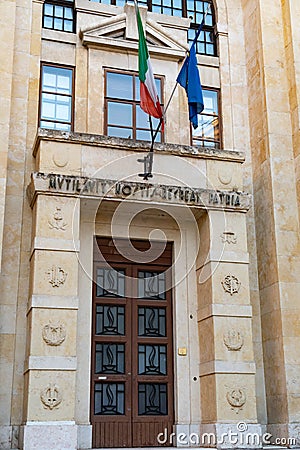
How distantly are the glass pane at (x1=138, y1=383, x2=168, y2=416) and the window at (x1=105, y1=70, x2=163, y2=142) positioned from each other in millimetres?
5213

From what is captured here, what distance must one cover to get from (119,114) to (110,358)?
17.1ft

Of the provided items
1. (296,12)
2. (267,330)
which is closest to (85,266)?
(267,330)

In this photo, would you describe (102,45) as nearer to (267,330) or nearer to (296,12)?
(296,12)

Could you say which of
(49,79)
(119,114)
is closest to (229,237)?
(119,114)

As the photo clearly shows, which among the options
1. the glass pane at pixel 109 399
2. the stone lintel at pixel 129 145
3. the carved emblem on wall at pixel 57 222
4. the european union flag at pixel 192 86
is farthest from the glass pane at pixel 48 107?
the glass pane at pixel 109 399

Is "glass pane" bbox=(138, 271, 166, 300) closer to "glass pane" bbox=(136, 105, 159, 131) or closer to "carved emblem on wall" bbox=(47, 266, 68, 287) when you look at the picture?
"carved emblem on wall" bbox=(47, 266, 68, 287)

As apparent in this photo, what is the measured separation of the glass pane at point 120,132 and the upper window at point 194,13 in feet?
9.92

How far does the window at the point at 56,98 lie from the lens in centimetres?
1310

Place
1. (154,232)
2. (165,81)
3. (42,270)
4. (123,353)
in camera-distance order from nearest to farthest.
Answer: (42,270)
(123,353)
(154,232)
(165,81)

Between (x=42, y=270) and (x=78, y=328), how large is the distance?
1400 mm

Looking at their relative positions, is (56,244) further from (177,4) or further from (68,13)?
(177,4)

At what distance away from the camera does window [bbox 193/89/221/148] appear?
551 inches

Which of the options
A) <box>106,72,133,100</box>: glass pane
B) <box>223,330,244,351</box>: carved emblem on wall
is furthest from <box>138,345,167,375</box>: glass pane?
<box>106,72,133,100</box>: glass pane

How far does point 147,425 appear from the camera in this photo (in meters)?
11.7
